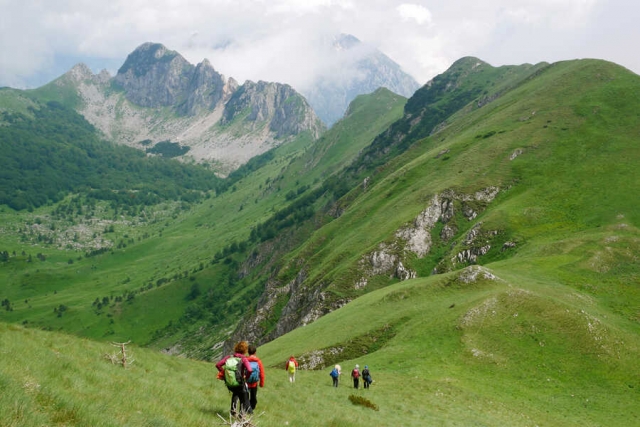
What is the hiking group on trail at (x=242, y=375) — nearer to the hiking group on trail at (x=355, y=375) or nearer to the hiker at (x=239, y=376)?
the hiker at (x=239, y=376)

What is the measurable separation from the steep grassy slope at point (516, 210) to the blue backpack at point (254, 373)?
5922 cm

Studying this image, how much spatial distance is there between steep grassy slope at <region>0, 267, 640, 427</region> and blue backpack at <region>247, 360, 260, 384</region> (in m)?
1.81

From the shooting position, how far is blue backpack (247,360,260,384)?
50.9 ft

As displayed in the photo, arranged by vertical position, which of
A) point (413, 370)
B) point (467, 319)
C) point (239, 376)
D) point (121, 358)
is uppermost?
point (239, 376)

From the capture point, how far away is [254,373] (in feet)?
51.1

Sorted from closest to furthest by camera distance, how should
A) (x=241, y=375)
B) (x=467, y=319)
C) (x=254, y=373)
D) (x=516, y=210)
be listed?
(x=241, y=375), (x=254, y=373), (x=467, y=319), (x=516, y=210)

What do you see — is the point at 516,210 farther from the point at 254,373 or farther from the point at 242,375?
the point at 242,375

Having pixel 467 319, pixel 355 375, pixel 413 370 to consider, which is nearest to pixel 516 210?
pixel 467 319

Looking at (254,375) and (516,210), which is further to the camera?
(516,210)

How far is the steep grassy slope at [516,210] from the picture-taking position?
3029 inches

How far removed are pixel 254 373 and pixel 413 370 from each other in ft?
113

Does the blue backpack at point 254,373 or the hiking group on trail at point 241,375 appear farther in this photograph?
the blue backpack at point 254,373

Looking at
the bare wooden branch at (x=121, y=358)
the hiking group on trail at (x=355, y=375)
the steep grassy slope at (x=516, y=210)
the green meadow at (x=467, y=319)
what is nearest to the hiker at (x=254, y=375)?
the green meadow at (x=467, y=319)

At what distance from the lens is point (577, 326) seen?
49.4m
